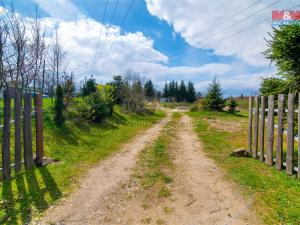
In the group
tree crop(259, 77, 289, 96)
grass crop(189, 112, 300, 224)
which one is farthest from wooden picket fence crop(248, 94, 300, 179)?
tree crop(259, 77, 289, 96)

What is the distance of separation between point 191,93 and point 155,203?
65169 millimetres

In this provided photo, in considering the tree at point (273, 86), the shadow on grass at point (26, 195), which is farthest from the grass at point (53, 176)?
the tree at point (273, 86)

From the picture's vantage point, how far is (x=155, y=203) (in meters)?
3.92

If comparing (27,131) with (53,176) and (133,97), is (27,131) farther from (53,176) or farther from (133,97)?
(133,97)

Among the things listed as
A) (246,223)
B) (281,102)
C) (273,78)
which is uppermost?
(273,78)

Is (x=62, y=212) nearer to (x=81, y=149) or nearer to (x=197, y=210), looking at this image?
(x=197, y=210)

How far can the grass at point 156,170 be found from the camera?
4512mm

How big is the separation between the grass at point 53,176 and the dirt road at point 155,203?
0.31 m

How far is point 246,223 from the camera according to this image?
332 centimetres

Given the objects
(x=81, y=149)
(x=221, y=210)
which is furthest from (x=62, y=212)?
(x=81, y=149)

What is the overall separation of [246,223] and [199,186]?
4.72ft

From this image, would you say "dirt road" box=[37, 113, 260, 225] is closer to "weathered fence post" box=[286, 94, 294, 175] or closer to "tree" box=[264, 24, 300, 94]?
"weathered fence post" box=[286, 94, 294, 175]

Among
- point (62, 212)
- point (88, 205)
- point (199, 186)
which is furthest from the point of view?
point (199, 186)

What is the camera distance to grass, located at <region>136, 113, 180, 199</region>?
4512 millimetres
